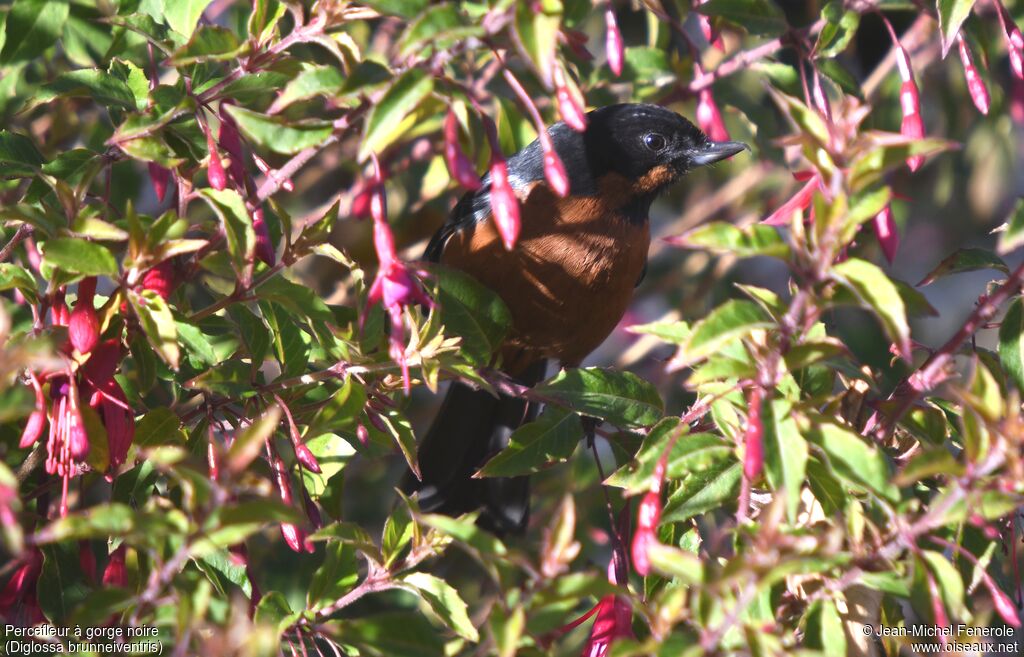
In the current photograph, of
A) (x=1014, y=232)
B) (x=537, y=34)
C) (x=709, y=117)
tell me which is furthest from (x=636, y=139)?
(x=537, y=34)

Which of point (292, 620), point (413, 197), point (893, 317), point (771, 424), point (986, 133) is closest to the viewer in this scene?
point (893, 317)

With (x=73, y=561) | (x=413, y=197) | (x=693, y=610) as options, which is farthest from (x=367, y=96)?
(x=413, y=197)

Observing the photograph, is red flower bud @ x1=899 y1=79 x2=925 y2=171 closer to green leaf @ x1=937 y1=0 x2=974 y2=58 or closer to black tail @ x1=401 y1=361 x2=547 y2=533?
green leaf @ x1=937 y1=0 x2=974 y2=58

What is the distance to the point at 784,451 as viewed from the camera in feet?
5.60

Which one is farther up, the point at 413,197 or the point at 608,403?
the point at 608,403

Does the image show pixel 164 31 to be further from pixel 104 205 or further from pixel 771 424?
pixel 771 424

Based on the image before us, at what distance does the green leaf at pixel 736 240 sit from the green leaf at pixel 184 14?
48.6 inches

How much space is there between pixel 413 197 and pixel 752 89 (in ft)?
6.36

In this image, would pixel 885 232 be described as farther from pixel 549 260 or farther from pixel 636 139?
pixel 636 139

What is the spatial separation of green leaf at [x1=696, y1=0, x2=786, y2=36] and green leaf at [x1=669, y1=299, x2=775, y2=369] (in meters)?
1.36

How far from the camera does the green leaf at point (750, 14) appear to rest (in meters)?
2.80

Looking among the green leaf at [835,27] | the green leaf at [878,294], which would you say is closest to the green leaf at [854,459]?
the green leaf at [878,294]

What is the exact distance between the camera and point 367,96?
5.77 feet

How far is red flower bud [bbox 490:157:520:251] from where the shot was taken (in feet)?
6.20
